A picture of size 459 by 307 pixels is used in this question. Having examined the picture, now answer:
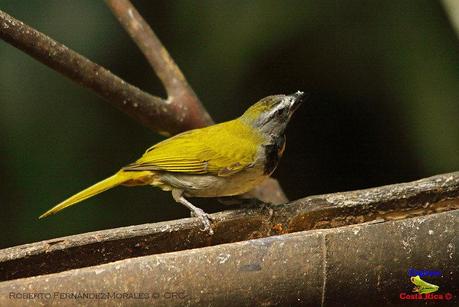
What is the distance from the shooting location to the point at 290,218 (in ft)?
10.8

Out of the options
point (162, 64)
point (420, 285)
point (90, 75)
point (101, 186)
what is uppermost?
point (90, 75)

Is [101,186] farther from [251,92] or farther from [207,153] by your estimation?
[251,92]

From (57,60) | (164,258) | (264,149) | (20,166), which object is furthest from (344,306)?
(20,166)

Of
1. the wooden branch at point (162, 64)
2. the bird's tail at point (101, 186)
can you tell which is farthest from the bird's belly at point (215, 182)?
the wooden branch at point (162, 64)

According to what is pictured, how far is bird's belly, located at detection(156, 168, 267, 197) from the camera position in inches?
152

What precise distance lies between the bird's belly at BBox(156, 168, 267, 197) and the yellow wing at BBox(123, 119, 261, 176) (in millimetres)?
39

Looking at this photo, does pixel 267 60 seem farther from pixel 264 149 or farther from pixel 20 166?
Answer: pixel 20 166

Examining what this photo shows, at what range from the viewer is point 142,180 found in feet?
13.0

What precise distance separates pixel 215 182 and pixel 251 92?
73.3 inches

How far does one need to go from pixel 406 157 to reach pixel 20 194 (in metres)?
2.98

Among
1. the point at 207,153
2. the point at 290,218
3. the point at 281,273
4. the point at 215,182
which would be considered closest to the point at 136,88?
the point at 207,153

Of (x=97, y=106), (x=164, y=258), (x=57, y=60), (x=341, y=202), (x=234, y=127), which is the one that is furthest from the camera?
(x=97, y=106)

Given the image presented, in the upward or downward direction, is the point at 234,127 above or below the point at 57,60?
below

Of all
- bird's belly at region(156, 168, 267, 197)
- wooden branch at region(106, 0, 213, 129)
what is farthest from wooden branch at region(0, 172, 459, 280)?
wooden branch at region(106, 0, 213, 129)
